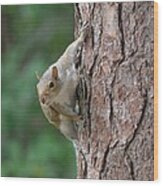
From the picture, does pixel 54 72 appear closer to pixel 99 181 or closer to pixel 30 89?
pixel 30 89

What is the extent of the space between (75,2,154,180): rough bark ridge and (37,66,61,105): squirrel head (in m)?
0.08

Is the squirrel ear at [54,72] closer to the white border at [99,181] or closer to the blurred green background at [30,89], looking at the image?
the blurred green background at [30,89]

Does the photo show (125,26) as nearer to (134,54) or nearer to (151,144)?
(134,54)

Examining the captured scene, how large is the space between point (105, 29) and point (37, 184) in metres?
0.54

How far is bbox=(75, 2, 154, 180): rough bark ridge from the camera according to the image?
73.1 inches

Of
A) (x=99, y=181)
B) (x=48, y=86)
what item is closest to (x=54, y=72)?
(x=48, y=86)

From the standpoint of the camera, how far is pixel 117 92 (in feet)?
6.20

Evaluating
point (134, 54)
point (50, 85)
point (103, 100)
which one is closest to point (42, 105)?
point (50, 85)

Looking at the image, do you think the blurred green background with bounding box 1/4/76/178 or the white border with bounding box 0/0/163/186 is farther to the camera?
the blurred green background with bounding box 1/4/76/178

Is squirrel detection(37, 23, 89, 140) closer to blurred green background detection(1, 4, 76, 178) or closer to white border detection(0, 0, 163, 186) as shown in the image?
blurred green background detection(1, 4, 76, 178)

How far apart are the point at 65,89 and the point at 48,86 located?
6 cm

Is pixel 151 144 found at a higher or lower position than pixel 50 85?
lower

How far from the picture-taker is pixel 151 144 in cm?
185

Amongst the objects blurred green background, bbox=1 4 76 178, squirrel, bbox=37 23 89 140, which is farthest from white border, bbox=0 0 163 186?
squirrel, bbox=37 23 89 140
